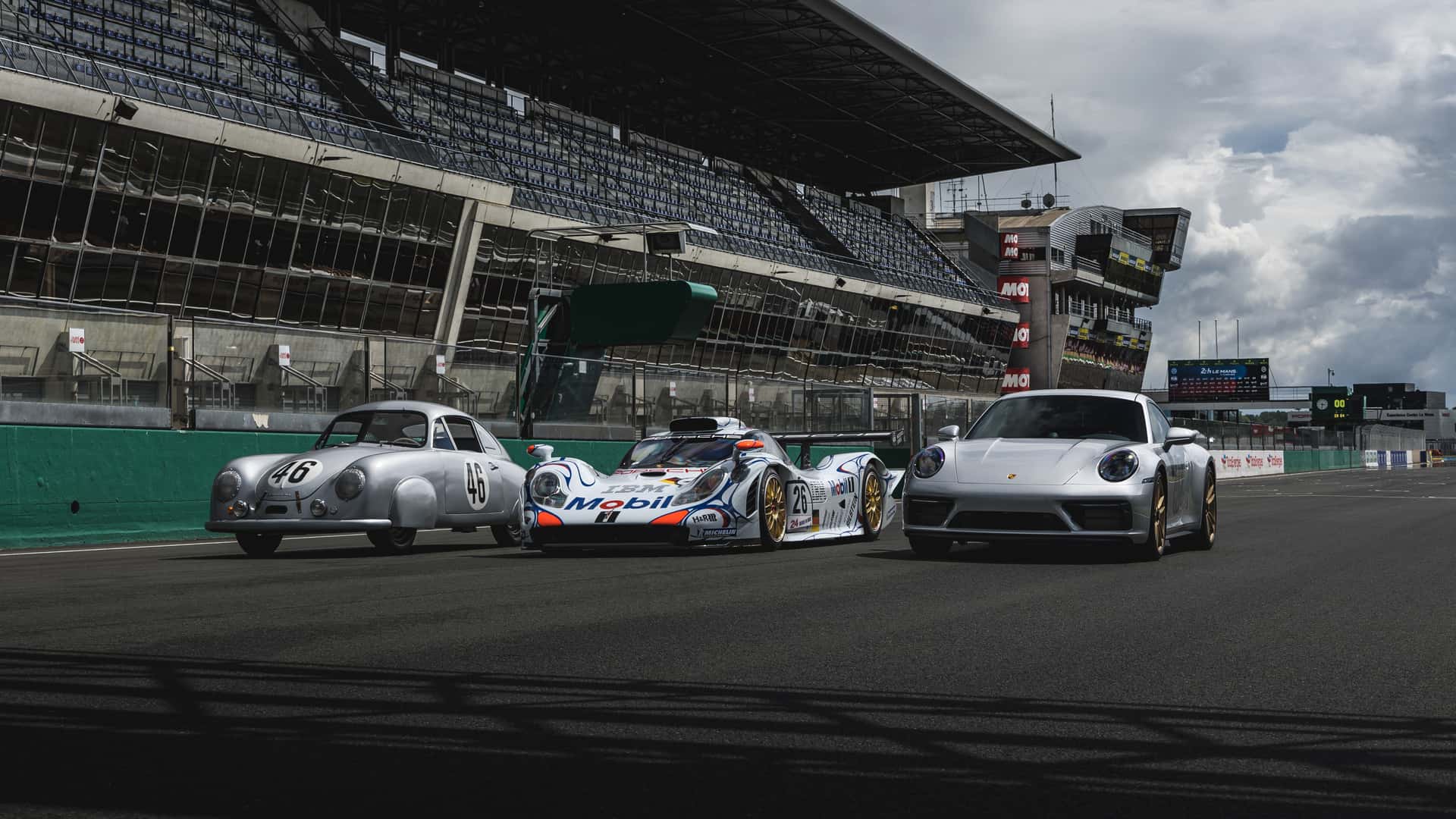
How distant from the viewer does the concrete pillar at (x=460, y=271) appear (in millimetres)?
40219

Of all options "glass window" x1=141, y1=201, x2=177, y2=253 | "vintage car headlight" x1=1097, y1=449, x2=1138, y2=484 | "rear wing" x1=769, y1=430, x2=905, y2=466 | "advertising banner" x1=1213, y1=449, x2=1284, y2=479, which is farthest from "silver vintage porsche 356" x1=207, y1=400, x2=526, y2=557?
"advertising banner" x1=1213, y1=449, x2=1284, y2=479

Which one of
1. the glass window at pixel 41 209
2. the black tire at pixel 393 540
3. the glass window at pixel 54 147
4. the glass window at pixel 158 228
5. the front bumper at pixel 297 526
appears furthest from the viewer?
the glass window at pixel 158 228

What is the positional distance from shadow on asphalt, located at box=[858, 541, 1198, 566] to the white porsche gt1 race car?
3.19ft

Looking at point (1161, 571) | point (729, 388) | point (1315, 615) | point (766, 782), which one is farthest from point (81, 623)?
point (729, 388)

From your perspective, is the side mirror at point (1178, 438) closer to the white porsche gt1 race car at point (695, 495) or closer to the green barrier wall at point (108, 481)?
the white porsche gt1 race car at point (695, 495)

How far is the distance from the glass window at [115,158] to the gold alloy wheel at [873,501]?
75.8 ft

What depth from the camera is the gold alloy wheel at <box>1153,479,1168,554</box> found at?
10.8m

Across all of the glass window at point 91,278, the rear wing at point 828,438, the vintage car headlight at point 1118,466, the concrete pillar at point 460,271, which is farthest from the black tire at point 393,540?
the concrete pillar at point 460,271

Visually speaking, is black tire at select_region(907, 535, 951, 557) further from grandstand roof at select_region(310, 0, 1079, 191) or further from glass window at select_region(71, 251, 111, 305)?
grandstand roof at select_region(310, 0, 1079, 191)

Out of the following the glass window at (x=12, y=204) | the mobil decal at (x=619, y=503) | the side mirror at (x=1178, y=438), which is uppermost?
the glass window at (x=12, y=204)

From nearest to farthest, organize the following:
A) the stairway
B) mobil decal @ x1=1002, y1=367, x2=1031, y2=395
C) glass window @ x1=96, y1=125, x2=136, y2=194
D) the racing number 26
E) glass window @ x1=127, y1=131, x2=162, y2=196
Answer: the racing number 26 < glass window @ x1=96, y1=125, x2=136, y2=194 < glass window @ x1=127, y1=131, x2=162, y2=196 < the stairway < mobil decal @ x1=1002, y1=367, x2=1031, y2=395

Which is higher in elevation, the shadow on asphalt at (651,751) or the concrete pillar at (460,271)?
the concrete pillar at (460,271)

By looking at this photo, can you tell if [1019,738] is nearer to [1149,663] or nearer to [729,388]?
[1149,663]

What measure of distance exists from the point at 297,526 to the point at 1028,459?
5749 millimetres
